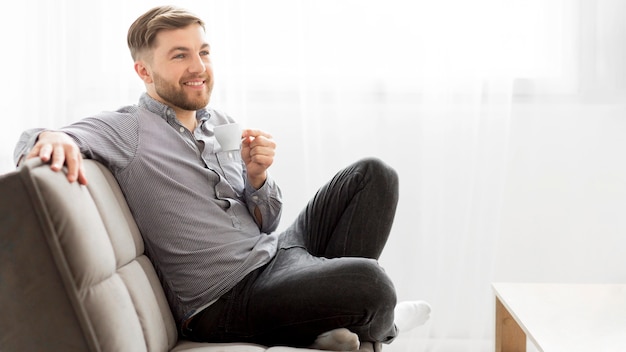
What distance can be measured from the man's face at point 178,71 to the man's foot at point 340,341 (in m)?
0.74

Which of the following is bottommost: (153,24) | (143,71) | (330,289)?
(330,289)

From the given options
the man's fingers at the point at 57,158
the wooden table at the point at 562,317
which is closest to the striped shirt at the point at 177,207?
the man's fingers at the point at 57,158

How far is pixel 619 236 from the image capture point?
3.26 m

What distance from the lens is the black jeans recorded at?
1.88 meters

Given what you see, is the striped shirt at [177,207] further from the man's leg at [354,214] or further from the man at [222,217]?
the man's leg at [354,214]

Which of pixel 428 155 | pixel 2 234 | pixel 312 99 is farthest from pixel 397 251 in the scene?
pixel 2 234

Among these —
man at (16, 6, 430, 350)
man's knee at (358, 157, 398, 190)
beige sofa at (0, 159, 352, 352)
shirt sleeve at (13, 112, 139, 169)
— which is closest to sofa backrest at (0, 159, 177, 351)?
beige sofa at (0, 159, 352, 352)

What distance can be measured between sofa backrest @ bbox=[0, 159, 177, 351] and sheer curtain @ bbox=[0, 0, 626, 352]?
1.65 metres

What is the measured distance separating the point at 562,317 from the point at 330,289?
0.73 m

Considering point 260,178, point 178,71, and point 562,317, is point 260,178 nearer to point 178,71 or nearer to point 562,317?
point 178,71

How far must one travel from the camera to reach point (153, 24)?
7.27 feet

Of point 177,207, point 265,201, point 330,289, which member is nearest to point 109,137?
point 177,207

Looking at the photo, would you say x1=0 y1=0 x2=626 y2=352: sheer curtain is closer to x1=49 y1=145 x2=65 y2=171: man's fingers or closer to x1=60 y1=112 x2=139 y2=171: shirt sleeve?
x1=60 y1=112 x2=139 y2=171: shirt sleeve

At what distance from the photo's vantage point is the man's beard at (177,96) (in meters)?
2.21
